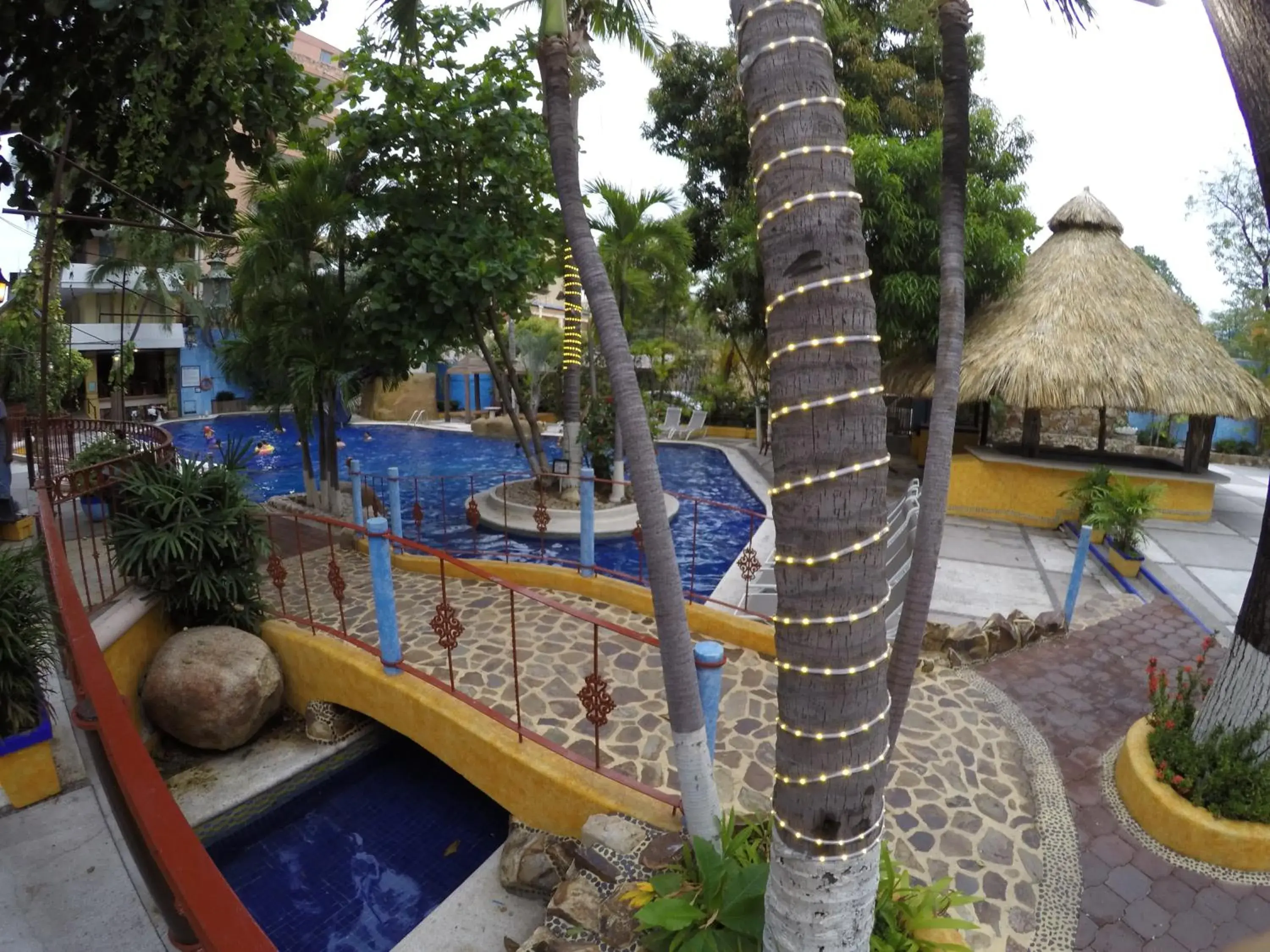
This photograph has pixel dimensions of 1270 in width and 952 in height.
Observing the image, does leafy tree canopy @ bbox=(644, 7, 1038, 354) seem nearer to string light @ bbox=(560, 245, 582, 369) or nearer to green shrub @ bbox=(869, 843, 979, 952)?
string light @ bbox=(560, 245, 582, 369)

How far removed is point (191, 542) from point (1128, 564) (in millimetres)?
10311

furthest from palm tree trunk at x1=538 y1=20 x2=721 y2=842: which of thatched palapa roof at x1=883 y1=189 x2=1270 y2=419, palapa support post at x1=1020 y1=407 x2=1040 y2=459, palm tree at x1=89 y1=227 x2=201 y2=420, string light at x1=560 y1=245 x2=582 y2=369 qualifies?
palm tree at x1=89 y1=227 x2=201 y2=420

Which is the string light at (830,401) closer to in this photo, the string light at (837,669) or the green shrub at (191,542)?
the string light at (837,669)

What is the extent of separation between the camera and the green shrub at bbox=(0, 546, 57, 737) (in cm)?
377

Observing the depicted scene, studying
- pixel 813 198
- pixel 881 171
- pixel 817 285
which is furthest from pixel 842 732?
pixel 881 171

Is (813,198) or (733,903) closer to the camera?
(813,198)

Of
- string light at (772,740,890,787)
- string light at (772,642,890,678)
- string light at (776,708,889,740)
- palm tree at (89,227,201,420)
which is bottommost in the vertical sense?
string light at (772,740,890,787)

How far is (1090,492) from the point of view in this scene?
35.3 ft

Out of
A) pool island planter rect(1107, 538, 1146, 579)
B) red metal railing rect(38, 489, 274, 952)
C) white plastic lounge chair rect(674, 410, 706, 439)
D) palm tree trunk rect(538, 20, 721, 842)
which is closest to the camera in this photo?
red metal railing rect(38, 489, 274, 952)

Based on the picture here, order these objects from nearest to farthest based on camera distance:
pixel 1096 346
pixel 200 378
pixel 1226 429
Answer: pixel 1096 346 < pixel 1226 429 < pixel 200 378

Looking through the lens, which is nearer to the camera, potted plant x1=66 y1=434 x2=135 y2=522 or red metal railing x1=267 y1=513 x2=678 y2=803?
red metal railing x1=267 y1=513 x2=678 y2=803

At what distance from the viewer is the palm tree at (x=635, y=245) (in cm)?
1286

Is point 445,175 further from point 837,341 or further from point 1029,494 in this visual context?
point 1029,494

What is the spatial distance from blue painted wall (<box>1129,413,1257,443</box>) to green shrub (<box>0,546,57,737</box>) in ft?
74.1
